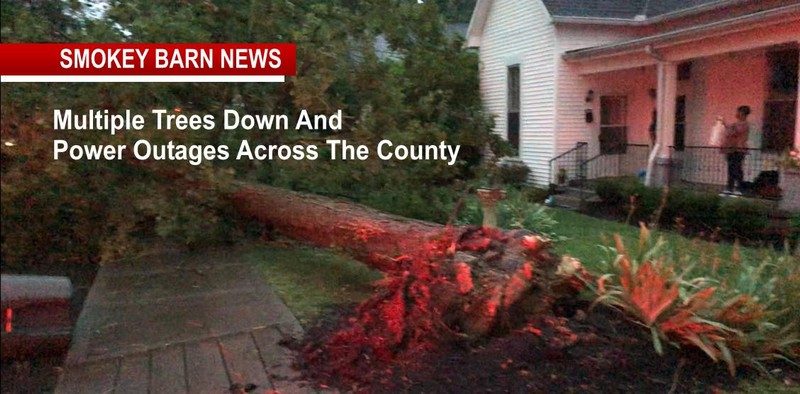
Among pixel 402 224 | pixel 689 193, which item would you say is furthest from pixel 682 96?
pixel 402 224

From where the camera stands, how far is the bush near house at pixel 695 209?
10164 mm

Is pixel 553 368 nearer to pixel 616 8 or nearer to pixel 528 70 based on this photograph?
pixel 616 8

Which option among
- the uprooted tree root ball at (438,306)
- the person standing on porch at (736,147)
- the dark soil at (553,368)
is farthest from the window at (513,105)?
the dark soil at (553,368)

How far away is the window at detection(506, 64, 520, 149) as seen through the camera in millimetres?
18250

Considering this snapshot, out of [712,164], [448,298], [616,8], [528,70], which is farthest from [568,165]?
A: [448,298]

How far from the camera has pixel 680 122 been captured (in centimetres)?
1504

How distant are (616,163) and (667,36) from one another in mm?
4006

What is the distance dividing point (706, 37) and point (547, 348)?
30.1 ft

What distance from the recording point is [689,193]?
37.4 feet

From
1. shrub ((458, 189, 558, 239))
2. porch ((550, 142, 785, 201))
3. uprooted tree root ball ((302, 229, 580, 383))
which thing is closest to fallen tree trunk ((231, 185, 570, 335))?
uprooted tree root ball ((302, 229, 580, 383))

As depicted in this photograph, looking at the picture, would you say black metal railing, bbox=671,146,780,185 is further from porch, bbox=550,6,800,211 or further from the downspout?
the downspout

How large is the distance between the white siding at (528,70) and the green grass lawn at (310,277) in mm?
7520

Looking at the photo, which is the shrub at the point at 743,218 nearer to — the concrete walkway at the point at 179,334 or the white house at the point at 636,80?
the white house at the point at 636,80

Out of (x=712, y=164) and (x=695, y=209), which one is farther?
(x=712, y=164)
